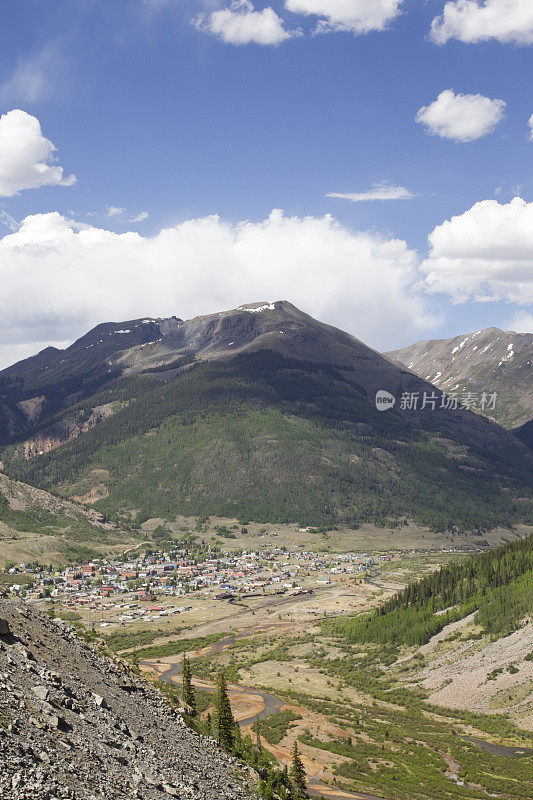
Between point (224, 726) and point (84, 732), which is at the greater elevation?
point (84, 732)

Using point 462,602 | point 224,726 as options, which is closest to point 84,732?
point 224,726

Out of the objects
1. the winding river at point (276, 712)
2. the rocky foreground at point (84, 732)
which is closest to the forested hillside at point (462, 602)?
the winding river at point (276, 712)

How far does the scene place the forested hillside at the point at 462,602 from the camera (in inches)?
4237

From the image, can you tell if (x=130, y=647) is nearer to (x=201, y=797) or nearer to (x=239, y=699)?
(x=239, y=699)

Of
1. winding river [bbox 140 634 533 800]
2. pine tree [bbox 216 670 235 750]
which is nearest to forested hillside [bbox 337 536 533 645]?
winding river [bbox 140 634 533 800]

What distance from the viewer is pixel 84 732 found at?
31.3 m

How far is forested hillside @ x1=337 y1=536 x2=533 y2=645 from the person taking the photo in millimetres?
107625

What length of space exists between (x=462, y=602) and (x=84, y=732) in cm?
10394

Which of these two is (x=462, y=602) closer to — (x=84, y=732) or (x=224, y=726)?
(x=224, y=726)

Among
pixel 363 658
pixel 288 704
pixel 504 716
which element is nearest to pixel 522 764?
pixel 504 716

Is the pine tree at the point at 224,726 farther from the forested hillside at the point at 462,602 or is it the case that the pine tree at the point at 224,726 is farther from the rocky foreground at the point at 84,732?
the forested hillside at the point at 462,602

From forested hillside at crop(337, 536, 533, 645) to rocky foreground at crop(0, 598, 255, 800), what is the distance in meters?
75.0

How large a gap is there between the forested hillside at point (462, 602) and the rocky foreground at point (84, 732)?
74984mm

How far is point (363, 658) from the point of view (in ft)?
382
